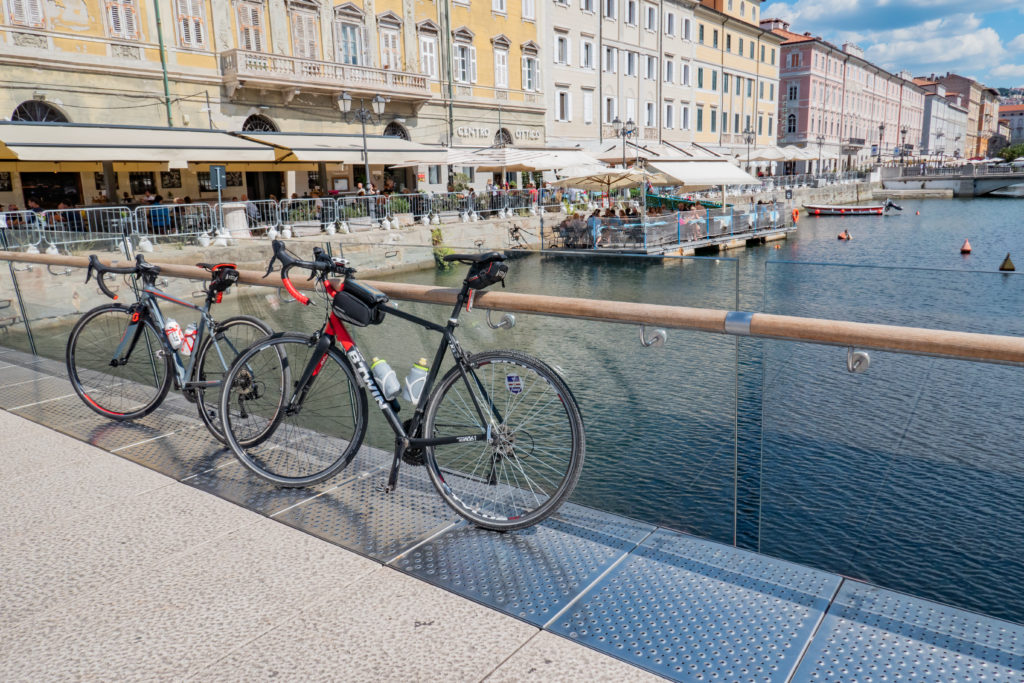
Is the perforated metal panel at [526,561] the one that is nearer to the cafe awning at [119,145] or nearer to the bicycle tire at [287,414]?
the bicycle tire at [287,414]

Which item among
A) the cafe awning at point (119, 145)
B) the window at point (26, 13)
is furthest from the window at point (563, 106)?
the window at point (26, 13)

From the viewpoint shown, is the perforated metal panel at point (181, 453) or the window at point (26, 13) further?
the window at point (26, 13)

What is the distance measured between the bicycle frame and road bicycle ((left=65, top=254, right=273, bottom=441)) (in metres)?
0.65

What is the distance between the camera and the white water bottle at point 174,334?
13.8 feet

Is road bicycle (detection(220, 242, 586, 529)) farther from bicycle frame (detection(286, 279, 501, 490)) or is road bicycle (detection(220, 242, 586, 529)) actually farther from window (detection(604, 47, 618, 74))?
window (detection(604, 47, 618, 74))

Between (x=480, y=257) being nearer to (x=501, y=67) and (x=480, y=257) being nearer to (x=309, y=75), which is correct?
(x=309, y=75)

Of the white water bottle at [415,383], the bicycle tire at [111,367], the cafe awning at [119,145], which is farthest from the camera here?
the cafe awning at [119,145]

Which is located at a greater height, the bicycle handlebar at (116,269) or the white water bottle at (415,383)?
the bicycle handlebar at (116,269)

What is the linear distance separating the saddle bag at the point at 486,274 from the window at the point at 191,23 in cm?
A: 2453

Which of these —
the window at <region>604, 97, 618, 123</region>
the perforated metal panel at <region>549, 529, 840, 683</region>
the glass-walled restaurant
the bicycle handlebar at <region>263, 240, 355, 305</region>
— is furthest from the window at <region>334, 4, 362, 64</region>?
the perforated metal panel at <region>549, 529, 840, 683</region>

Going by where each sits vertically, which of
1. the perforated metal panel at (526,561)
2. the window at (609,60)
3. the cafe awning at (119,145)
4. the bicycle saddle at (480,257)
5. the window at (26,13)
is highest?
the window at (609,60)

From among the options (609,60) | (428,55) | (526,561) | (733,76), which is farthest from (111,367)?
(733,76)

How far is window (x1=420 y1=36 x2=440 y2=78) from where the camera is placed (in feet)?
102

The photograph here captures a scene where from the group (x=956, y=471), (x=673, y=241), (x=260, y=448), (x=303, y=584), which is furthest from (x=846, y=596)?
(x=673, y=241)
